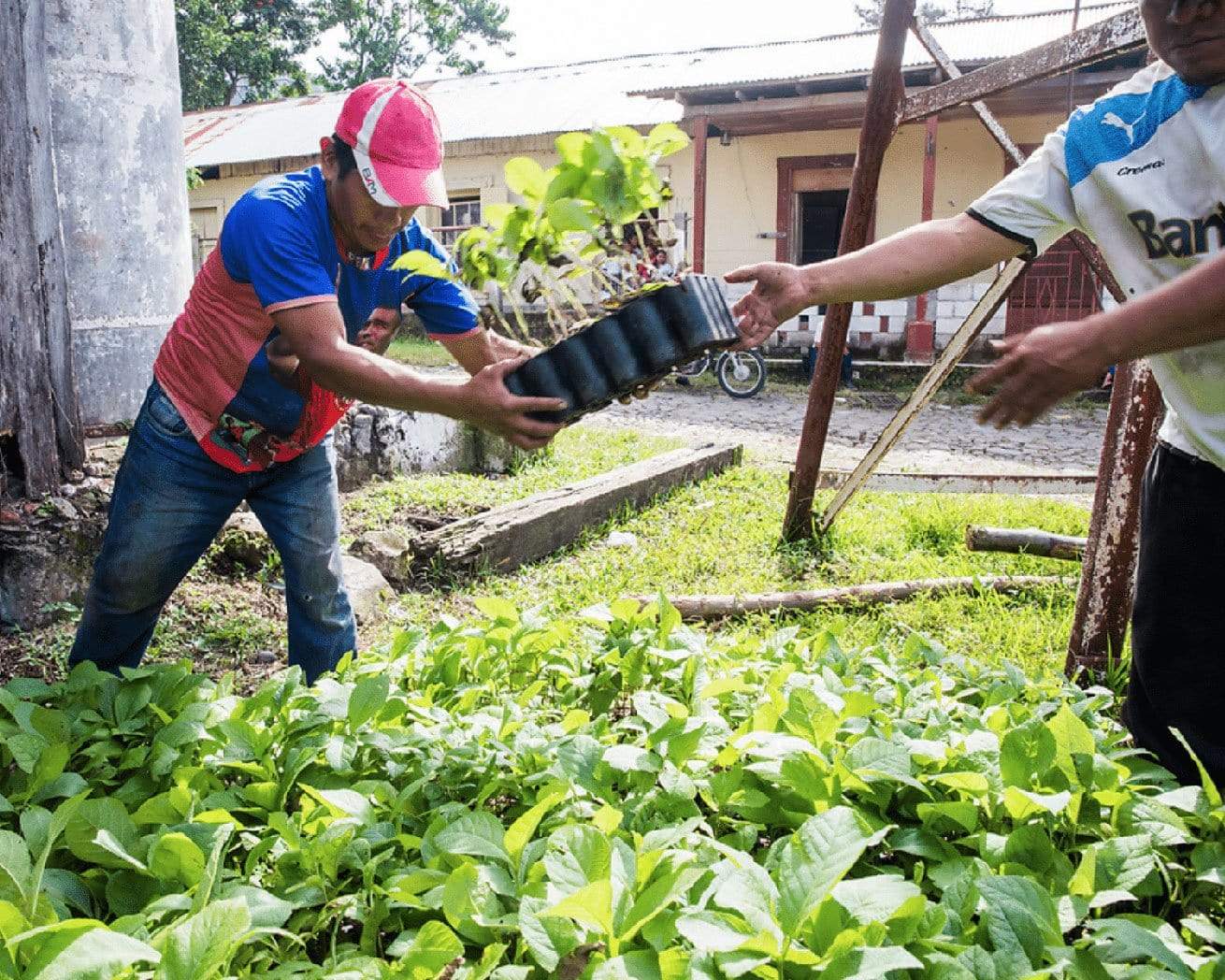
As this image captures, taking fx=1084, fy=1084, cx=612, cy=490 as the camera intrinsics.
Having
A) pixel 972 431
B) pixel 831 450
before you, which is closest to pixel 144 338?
pixel 831 450

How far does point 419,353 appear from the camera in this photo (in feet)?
51.6

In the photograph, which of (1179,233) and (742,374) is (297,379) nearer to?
(1179,233)

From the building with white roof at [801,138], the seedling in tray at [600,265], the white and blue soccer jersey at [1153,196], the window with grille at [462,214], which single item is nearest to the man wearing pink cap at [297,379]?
the seedling in tray at [600,265]

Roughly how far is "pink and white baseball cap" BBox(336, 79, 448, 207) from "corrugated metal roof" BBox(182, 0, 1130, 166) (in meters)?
8.53

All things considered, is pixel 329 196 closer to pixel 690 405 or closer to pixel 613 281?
pixel 613 281

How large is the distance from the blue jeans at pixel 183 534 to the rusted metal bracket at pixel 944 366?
7.74 feet

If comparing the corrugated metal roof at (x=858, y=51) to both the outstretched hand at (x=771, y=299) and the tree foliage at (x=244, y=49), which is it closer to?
the outstretched hand at (x=771, y=299)

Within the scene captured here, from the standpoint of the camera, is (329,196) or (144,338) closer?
(329,196)

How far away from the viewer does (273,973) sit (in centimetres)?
147

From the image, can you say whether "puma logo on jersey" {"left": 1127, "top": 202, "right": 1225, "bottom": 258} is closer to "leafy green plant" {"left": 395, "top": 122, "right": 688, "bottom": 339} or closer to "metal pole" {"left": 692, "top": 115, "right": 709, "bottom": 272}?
"leafy green plant" {"left": 395, "top": 122, "right": 688, "bottom": 339}

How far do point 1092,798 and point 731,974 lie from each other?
91 cm

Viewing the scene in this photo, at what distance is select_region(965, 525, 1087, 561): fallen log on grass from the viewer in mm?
4648

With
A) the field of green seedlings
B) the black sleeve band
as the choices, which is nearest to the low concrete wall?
the field of green seedlings

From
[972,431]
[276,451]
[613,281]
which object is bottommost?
[972,431]
